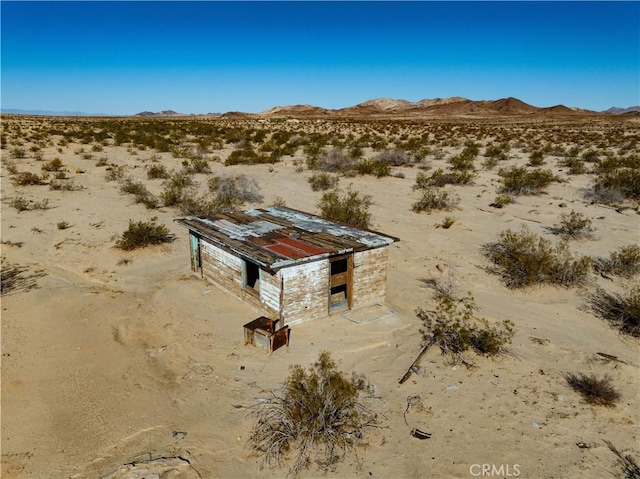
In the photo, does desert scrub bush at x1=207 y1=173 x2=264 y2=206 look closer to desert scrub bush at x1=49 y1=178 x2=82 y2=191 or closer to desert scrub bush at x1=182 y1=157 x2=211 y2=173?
desert scrub bush at x1=182 y1=157 x2=211 y2=173

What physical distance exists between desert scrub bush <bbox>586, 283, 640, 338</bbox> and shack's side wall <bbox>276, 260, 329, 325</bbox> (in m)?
5.74

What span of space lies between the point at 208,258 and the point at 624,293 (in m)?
9.29

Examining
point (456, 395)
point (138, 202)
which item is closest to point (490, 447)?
point (456, 395)

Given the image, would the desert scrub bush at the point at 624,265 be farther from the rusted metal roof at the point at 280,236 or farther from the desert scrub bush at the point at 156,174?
the desert scrub bush at the point at 156,174

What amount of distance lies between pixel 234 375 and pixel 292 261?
2.05m

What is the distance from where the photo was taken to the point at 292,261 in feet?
23.7

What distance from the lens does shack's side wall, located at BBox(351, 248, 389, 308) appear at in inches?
326

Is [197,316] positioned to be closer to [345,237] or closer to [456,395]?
[345,237]

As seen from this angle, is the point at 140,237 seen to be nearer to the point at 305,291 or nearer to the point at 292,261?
the point at 305,291

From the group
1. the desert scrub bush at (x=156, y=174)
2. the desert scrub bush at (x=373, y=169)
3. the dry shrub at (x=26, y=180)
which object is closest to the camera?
the dry shrub at (x=26, y=180)

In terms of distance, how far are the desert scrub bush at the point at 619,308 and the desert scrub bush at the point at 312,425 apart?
18.8ft

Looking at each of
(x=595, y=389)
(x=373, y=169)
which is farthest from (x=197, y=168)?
(x=595, y=389)

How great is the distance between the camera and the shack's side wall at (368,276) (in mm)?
8289

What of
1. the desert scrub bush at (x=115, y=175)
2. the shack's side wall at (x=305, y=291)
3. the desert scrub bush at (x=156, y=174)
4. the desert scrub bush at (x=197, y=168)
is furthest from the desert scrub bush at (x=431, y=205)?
the desert scrub bush at (x=115, y=175)
